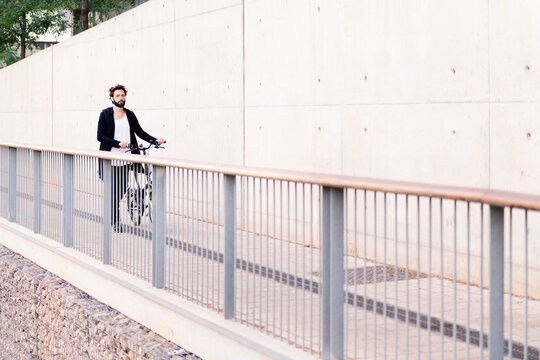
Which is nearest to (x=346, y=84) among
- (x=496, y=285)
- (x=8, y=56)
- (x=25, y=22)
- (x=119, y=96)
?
(x=119, y=96)

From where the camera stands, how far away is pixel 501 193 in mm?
3312

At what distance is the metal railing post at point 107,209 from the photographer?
24.3 ft

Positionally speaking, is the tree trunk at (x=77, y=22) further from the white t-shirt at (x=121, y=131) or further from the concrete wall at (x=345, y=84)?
the white t-shirt at (x=121, y=131)

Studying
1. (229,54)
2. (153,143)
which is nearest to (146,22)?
(229,54)

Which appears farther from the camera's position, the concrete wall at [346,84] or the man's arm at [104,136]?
the man's arm at [104,136]

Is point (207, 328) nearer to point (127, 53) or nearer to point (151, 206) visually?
point (151, 206)

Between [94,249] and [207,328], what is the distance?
2749mm

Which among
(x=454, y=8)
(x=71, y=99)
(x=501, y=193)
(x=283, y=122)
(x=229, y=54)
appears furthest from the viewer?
(x=71, y=99)

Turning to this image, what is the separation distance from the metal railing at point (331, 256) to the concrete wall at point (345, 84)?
0.75 metres

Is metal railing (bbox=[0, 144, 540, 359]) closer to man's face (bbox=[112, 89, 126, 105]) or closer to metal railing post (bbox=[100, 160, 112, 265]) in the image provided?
Answer: metal railing post (bbox=[100, 160, 112, 265])

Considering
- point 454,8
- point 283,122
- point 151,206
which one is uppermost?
point 454,8

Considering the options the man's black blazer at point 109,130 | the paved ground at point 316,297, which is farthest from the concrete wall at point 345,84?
the paved ground at point 316,297

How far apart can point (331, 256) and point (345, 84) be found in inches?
199

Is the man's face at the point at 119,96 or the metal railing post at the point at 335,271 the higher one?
the man's face at the point at 119,96
